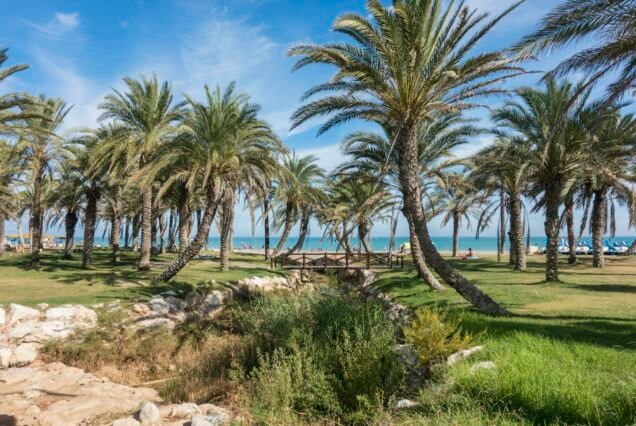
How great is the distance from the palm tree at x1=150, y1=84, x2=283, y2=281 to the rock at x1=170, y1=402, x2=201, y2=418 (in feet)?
34.6

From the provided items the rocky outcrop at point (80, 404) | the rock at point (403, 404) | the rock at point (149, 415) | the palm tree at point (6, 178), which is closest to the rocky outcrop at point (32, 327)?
the rocky outcrop at point (80, 404)

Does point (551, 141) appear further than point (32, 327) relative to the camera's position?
Yes

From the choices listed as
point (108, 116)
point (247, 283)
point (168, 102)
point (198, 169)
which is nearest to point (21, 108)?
point (108, 116)

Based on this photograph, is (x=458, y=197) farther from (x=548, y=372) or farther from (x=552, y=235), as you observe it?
(x=548, y=372)

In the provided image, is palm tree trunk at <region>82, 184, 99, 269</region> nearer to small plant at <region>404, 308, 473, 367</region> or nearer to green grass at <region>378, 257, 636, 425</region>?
green grass at <region>378, 257, 636, 425</region>

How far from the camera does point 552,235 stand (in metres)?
17.3

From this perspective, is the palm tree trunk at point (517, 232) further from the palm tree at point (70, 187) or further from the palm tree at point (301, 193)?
the palm tree at point (70, 187)

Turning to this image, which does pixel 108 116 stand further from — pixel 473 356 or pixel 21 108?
pixel 473 356

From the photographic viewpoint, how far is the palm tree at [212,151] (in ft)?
56.5

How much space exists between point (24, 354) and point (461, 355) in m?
10.6

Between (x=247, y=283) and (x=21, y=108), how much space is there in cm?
1251

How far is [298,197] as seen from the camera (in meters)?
33.6

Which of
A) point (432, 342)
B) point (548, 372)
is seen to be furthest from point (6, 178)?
point (548, 372)

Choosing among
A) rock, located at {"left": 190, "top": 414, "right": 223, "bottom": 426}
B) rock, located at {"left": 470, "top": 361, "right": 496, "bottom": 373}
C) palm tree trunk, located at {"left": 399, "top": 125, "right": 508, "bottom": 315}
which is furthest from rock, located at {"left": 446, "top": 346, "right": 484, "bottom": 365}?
rock, located at {"left": 190, "top": 414, "right": 223, "bottom": 426}
